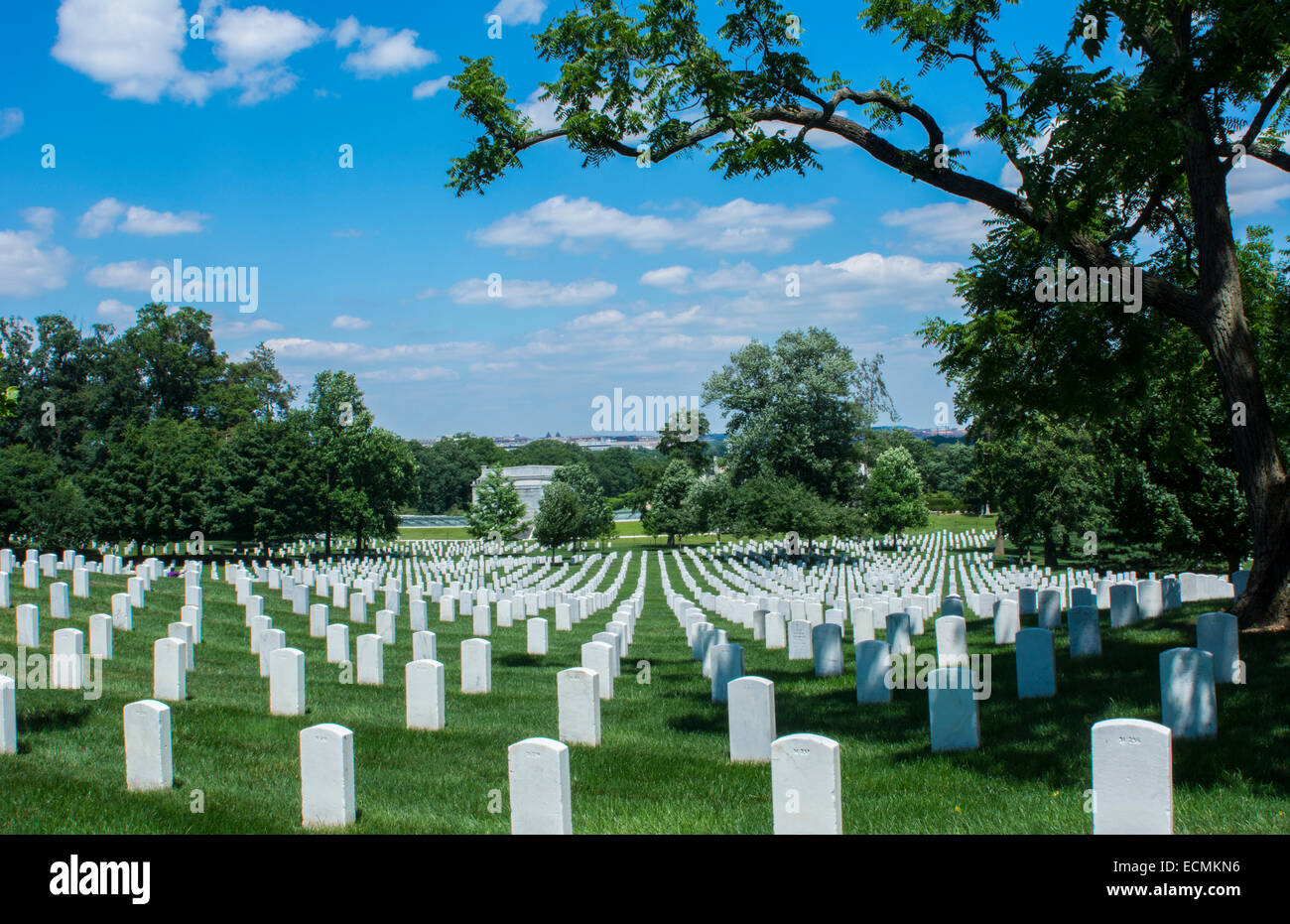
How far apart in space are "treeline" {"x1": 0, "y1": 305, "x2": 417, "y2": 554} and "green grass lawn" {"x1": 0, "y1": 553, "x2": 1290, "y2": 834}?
129 ft

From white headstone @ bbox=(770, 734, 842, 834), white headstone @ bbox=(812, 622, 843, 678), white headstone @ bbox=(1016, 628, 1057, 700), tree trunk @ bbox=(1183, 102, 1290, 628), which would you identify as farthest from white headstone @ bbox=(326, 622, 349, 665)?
tree trunk @ bbox=(1183, 102, 1290, 628)

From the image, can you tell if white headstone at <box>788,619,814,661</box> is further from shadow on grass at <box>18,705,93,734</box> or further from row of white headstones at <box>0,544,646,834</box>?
shadow on grass at <box>18,705,93,734</box>

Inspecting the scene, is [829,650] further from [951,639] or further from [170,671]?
[170,671]

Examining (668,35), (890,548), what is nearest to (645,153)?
(668,35)

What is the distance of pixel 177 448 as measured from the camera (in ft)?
172

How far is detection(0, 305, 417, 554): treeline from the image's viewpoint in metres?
46.5

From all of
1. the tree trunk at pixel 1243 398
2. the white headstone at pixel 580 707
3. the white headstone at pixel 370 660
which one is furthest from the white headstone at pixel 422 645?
the tree trunk at pixel 1243 398

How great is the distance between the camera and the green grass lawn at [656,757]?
5711 mm

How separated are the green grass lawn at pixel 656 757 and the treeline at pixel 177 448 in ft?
129

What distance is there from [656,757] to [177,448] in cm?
5291

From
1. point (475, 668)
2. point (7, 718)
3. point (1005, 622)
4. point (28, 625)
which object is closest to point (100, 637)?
point (28, 625)

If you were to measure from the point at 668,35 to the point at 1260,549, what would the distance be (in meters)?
9.08
